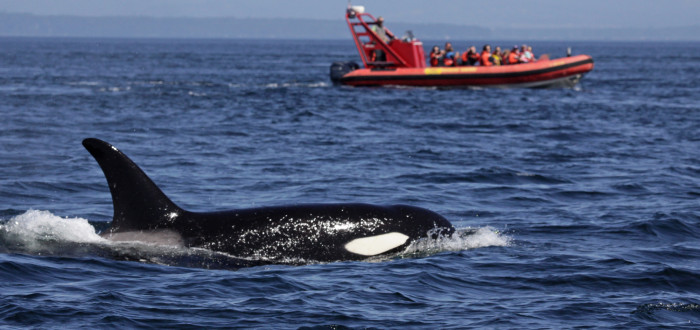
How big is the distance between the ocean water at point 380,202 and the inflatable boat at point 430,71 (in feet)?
25.5

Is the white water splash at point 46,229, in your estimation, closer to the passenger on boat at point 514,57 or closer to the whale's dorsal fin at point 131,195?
the whale's dorsal fin at point 131,195

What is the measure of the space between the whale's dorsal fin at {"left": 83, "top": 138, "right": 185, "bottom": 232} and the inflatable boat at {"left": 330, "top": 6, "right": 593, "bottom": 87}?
29.7m

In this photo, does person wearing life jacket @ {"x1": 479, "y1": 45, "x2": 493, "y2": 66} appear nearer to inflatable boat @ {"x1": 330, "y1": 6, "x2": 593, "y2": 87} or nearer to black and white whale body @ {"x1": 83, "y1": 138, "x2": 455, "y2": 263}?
inflatable boat @ {"x1": 330, "y1": 6, "x2": 593, "y2": 87}

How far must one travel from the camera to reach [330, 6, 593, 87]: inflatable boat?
3781cm

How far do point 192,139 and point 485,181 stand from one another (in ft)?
25.6

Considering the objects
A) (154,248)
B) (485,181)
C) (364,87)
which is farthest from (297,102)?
(154,248)

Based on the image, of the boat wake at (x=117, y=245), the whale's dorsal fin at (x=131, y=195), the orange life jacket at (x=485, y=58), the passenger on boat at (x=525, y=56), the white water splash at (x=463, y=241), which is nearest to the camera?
the whale's dorsal fin at (x=131, y=195)

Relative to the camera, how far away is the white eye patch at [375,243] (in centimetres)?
912

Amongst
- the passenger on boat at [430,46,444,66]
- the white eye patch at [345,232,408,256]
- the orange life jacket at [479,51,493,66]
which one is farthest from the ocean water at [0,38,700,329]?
the passenger on boat at [430,46,444,66]

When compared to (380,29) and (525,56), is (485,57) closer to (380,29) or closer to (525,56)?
(525,56)

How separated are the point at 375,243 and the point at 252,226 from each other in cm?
123

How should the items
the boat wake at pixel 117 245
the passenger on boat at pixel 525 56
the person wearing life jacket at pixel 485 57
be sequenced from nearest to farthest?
1. the boat wake at pixel 117 245
2. the person wearing life jacket at pixel 485 57
3. the passenger on boat at pixel 525 56

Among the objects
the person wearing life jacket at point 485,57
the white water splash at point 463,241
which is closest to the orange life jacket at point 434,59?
the person wearing life jacket at point 485,57

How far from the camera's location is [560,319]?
743 centimetres
